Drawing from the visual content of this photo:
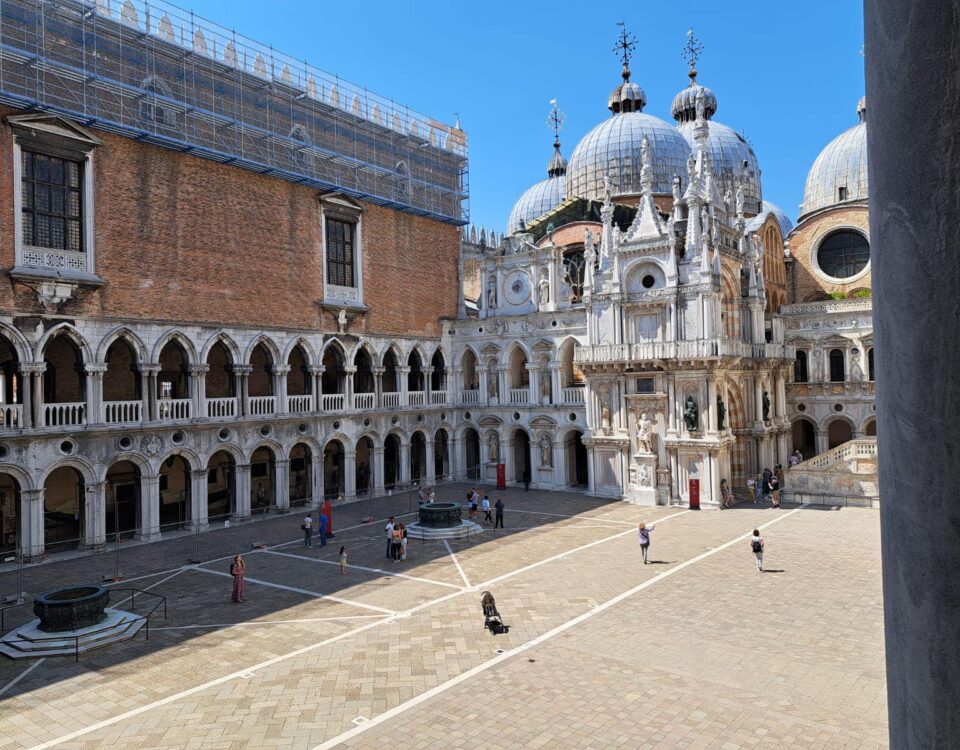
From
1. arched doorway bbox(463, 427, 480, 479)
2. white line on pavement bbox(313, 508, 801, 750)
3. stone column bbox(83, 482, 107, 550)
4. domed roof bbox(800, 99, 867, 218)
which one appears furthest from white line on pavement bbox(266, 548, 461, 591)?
domed roof bbox(800, 99, 867, 218)

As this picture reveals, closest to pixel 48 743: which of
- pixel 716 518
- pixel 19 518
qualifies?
pixel 19 518

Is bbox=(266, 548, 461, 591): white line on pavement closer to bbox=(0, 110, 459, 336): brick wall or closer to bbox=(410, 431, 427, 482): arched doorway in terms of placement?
bbox=(0, 110, 459, 336): brick wall

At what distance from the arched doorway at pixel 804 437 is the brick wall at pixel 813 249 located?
783cm

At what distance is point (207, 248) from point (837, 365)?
32.8 m

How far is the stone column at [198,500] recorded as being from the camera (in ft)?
93.8

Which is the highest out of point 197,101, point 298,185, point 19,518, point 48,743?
point 197,101

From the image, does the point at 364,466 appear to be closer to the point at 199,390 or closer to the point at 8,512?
the point at 199,390

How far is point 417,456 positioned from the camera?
136ft

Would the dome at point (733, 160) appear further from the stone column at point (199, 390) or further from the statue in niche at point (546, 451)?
the stone column at point (199, 390)

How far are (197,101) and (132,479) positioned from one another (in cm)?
1580

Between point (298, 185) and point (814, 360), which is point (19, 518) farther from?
point (814, 360)

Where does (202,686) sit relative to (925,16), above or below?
below

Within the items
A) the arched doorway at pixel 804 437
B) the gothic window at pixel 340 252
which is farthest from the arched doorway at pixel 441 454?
the arched doorway at pixel 804 437

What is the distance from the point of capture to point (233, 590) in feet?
61.6
